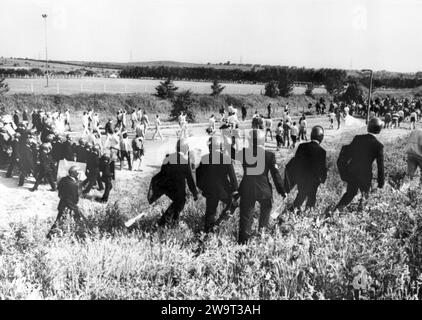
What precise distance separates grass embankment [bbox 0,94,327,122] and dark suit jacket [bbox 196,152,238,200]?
21.5 meters

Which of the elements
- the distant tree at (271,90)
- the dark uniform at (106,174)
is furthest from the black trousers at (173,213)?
the distant tree at (271,90)

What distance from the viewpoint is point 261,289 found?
4.14 m

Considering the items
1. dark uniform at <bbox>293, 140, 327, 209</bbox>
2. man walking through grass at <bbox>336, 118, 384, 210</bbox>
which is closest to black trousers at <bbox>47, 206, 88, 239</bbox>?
dark uniform at <bbox>293, 140, 327, 209</bbox>

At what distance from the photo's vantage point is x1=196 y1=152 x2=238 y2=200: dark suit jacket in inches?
252

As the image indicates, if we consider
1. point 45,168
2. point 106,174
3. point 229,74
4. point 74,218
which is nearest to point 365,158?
point 74,218

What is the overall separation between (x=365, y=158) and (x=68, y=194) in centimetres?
463

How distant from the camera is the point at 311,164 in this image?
681cm

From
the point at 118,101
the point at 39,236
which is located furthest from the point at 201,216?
the point at 118,101

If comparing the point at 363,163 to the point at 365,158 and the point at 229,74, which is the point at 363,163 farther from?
the point at 229,74

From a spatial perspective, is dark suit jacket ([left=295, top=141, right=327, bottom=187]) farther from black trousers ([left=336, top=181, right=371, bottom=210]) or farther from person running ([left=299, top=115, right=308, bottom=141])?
person running ([left=299, top=115, right=308, bottom=141])

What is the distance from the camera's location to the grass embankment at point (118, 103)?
91.6 feet

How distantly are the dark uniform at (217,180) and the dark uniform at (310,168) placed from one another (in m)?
1.08
